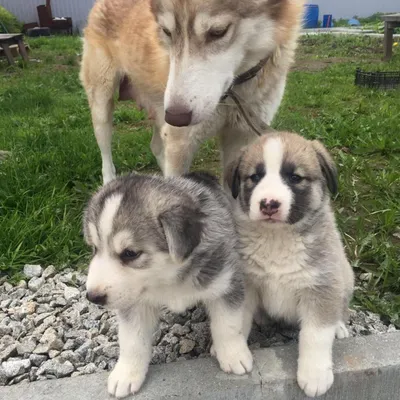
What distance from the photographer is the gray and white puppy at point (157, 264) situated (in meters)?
2.11

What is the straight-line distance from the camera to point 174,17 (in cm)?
290

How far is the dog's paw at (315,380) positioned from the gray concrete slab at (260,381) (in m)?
0.07

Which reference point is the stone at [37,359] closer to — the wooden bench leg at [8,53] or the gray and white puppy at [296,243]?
the gray and white puppy at [296,243]

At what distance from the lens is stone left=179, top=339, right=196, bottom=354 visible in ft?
8.92

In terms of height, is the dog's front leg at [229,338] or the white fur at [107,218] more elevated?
the white fur at [107,218]

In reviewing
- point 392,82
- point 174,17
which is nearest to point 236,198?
point 174,17

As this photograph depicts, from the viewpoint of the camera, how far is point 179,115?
8.88 feet

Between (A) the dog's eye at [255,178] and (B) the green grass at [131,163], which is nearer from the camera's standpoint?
(A) the dog's eye at [255,178]

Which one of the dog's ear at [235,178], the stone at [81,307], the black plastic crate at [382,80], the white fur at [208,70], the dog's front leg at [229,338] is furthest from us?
the black plastic crate at [382,80]

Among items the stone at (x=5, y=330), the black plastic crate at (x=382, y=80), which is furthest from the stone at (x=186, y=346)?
the black plastic crate at (x=382, y=80)

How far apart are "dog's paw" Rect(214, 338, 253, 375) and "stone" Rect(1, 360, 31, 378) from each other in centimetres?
102

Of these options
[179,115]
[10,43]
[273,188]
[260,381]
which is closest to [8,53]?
[10,43]

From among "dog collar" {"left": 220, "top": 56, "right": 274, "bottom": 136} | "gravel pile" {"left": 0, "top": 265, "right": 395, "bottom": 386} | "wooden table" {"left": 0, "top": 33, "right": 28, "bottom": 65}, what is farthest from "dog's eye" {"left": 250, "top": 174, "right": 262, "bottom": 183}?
"wooden table" {"left": 0, "top": 33, "right": 28, "bottom": 65}

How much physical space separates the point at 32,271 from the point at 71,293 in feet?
1.30
